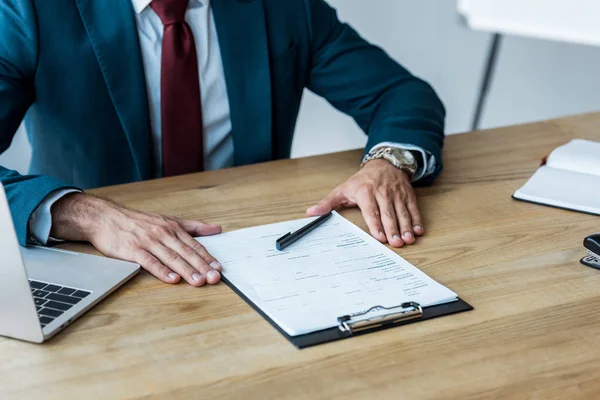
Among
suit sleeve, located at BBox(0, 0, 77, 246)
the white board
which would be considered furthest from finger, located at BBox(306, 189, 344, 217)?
the white board

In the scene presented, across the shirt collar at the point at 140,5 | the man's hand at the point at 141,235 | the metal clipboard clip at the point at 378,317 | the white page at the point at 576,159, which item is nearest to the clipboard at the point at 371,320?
the metal clipboard clip at the point at 378,317

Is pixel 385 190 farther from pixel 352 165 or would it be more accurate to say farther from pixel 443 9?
pixel 443 9

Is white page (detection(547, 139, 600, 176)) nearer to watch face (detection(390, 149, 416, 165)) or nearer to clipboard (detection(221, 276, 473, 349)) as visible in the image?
watch face (detection(390, 149, 416, 165))

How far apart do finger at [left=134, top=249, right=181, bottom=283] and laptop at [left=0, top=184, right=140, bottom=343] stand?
0.04 ft

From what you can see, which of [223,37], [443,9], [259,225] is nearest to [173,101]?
[223,37]

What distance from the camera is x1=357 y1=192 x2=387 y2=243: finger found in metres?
1.25

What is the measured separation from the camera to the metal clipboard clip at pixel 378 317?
0.96 meters

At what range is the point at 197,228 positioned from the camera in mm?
1228

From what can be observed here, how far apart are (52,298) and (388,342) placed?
1.44 ft

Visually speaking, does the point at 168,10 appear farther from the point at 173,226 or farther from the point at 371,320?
the point at 371,320

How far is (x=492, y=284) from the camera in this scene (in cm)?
110

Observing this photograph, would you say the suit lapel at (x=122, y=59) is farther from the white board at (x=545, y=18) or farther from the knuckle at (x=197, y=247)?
the white board at (x=545, y=18)

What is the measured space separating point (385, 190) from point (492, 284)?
1.06ft

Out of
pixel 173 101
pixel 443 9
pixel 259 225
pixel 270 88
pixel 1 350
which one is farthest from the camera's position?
pixel 443 9
